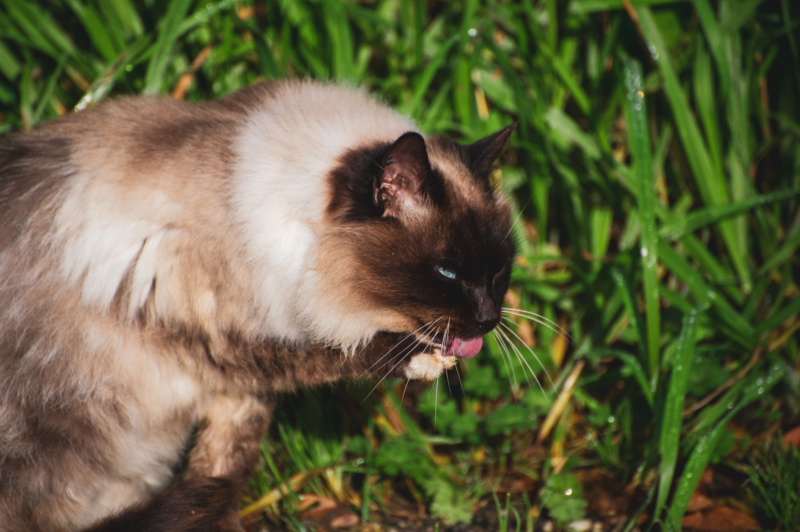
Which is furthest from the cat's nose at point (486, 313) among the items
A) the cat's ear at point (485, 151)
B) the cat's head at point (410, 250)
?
the cat's ear at point (485, 151)

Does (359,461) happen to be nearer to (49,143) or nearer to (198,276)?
(198,276)

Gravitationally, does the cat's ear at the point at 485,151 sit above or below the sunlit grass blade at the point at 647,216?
above

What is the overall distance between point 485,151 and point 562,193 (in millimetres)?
1129

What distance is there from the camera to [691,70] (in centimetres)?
307

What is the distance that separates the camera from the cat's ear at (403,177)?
1677 millimetres

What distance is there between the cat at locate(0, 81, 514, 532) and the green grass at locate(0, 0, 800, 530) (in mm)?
672

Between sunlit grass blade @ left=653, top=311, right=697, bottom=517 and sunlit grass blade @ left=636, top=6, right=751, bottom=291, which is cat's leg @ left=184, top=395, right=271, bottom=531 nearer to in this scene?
sunlit grass blade @ left=653, top=311, right=697, bottom=517

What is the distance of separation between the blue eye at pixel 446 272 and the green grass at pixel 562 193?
0.95m

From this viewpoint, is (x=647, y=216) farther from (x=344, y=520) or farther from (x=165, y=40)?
(x=165, y=40)

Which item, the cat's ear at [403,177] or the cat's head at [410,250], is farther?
the cat's head at [410,250]

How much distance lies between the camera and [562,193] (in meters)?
3.03

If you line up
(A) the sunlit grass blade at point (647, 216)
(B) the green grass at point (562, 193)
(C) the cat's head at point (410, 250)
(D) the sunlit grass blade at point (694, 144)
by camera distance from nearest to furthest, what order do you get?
(C) the cat's head at point (410, 250) → (A) the sunlit grass blade at point (647, 216) → (B) the green grass at point (562, 193) → (D) the sunlit grass blade at point (694, 144)

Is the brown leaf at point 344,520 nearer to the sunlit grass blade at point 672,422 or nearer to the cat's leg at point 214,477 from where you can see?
the cat's leg at point 214,477

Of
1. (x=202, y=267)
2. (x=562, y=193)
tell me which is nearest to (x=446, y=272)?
(x=202, y=267)
